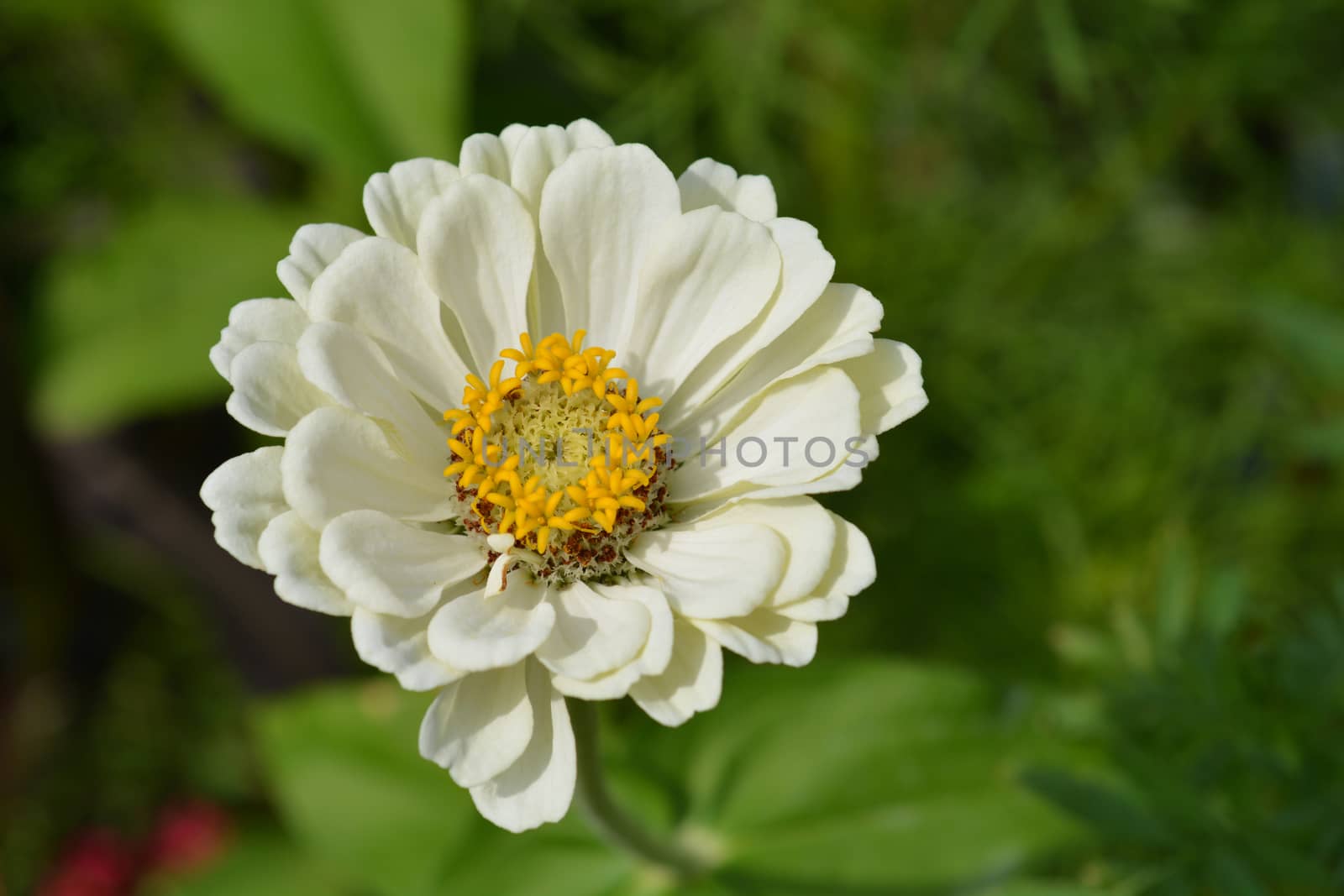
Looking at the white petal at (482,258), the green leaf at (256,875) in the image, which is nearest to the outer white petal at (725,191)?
the white petal at (482,258)

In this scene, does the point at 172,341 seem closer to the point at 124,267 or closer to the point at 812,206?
the point at 124,267

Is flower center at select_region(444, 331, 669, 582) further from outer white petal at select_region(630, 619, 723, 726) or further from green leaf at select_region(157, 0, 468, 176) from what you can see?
green leaf at select_region(157, 0, 468, 176)

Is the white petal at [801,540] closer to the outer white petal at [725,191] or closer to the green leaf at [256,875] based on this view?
the outer white petal at [725,191]

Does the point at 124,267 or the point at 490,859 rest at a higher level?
the point at 124,267

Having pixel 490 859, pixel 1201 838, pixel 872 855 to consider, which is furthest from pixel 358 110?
pixel 1201 838

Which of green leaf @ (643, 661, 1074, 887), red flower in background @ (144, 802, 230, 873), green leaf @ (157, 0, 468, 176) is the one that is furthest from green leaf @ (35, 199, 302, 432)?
green leaf @ (643, 661, 1074, 887)

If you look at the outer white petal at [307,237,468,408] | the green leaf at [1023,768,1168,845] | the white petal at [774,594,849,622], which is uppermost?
the outer white petal at [307,237,468,408]

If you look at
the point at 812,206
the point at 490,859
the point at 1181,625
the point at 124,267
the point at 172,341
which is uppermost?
the point at 812,206
